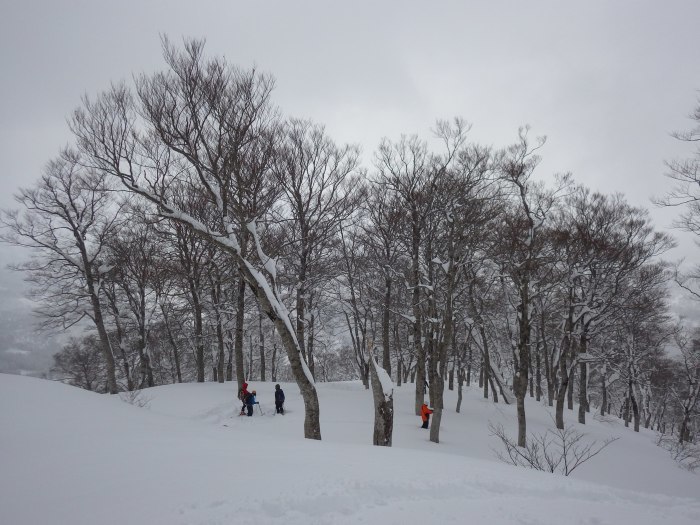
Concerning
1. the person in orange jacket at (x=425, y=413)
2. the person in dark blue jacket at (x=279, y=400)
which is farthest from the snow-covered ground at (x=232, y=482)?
the person in orange jacket at (x=425, y=413)

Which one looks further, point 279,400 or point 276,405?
point 276,405

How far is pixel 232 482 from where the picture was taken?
3.60 metres

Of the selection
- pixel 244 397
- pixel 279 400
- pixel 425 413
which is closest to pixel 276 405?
pixel 279 400

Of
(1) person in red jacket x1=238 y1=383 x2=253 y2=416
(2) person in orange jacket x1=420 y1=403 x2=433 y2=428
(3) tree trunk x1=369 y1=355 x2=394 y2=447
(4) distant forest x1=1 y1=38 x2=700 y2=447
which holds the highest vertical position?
(4) distant forest x1=1 y1=38 x2=700 y2=447

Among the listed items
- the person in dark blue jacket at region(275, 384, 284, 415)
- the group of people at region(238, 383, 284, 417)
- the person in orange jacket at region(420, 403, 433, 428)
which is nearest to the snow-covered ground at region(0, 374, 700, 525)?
the group of people at region(238, 383, 284, 417)

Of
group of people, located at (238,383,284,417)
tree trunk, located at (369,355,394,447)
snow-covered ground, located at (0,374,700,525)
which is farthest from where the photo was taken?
group of people, located at (238,383,284,417)

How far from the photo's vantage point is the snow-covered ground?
10.2 feet

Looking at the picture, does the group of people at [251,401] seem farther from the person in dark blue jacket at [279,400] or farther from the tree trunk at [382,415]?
the tree trunk at [382,415]

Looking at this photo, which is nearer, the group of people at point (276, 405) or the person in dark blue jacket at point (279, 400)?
the group of people at point (276, 405)

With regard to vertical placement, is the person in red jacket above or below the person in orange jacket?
above

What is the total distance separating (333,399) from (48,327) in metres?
13.2

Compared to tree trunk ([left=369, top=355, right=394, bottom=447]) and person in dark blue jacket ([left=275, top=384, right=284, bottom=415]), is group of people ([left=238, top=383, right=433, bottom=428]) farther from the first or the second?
tree trunk ([left=369, top=355, right=394, bottom=447])

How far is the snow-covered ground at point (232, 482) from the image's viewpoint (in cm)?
312

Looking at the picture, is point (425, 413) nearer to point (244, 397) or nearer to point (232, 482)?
point (244, 397)
